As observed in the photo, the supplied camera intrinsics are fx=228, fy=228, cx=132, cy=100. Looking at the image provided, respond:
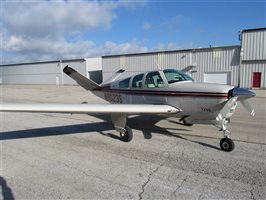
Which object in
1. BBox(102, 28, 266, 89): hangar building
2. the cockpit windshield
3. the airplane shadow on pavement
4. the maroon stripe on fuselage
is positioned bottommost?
the airplane shadow on pavement

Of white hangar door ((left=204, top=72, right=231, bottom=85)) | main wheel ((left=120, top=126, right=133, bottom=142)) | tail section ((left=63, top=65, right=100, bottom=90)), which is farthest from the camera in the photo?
white hangar door ((left=204, top=72, right=231, bottom=85))

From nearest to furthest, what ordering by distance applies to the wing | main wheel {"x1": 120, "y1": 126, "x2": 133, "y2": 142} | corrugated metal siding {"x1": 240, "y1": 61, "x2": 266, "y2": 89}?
the wing, main wheel {"x1": 120, "y1": 126, "x2": 133, "y2": 142}, corrugated metal siding {"x1": 240, "y1": 61, "x2": 266, "y2": 89}

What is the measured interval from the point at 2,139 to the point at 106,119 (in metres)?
4.09

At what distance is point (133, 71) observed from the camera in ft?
109

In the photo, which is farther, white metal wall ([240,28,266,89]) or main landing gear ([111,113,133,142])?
white metal wall ([240,28,266,89])

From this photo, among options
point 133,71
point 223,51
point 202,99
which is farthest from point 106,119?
point 133,71

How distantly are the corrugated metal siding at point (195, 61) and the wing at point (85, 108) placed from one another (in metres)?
20.1

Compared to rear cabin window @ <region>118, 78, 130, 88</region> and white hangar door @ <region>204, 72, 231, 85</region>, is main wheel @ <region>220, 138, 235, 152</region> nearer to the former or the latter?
rear cabin window @ <region>118, 78, 130, 88</region>

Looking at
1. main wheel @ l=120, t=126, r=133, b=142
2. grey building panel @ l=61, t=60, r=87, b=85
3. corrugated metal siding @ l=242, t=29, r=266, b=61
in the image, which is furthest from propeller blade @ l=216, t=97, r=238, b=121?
grey building panel @ l=61, t=60, r=87, b=85

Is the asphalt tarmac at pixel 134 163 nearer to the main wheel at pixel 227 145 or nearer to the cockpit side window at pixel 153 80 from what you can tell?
the main wheel at pixel 227 145

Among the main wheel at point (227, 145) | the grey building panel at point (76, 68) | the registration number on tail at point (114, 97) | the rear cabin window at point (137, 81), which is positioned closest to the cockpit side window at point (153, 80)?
the rear cabin window at point (137, 81)

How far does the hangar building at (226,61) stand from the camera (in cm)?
2412

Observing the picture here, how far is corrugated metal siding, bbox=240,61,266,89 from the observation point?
24.0m

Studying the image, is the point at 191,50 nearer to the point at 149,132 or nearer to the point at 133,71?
the point at 133,71
